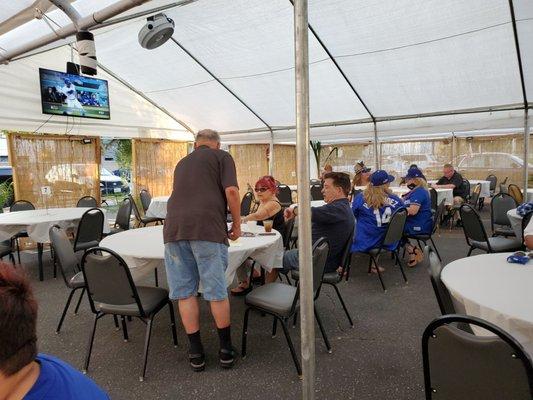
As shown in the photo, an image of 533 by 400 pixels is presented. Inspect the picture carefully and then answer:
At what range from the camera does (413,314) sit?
308 cm

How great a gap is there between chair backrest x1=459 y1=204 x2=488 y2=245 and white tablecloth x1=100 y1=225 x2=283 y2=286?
84.4 inches

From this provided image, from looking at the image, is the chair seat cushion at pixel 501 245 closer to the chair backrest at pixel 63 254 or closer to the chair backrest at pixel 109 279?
the chair backrest at pixel 109 279

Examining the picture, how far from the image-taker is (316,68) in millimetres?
5621

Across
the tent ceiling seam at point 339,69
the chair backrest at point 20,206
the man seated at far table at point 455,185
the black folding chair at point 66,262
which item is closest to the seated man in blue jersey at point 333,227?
the black folding chair at point 66,262

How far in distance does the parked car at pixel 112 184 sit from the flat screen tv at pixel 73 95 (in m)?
6.81

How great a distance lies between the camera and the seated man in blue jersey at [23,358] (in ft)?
2.49

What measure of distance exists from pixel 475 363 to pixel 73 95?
741 centimetres

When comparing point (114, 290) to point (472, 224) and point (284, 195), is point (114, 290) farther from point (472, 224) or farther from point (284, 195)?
point (284, 195)

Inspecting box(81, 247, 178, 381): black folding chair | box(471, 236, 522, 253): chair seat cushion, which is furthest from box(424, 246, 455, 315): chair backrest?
box(471, 236, 522, 253): chair seat cushion

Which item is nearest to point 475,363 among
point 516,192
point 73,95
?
point 516,192

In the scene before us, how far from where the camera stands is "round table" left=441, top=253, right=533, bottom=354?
1.39m

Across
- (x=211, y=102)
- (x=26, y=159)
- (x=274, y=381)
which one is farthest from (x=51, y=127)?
(x=274, y=381)

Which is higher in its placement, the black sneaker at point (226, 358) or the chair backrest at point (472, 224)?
the chair backrest at point (472, 224)

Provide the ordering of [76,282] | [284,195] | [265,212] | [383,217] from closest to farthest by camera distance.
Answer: [76,282] < [265,212] < [383,217] < [284,195]
